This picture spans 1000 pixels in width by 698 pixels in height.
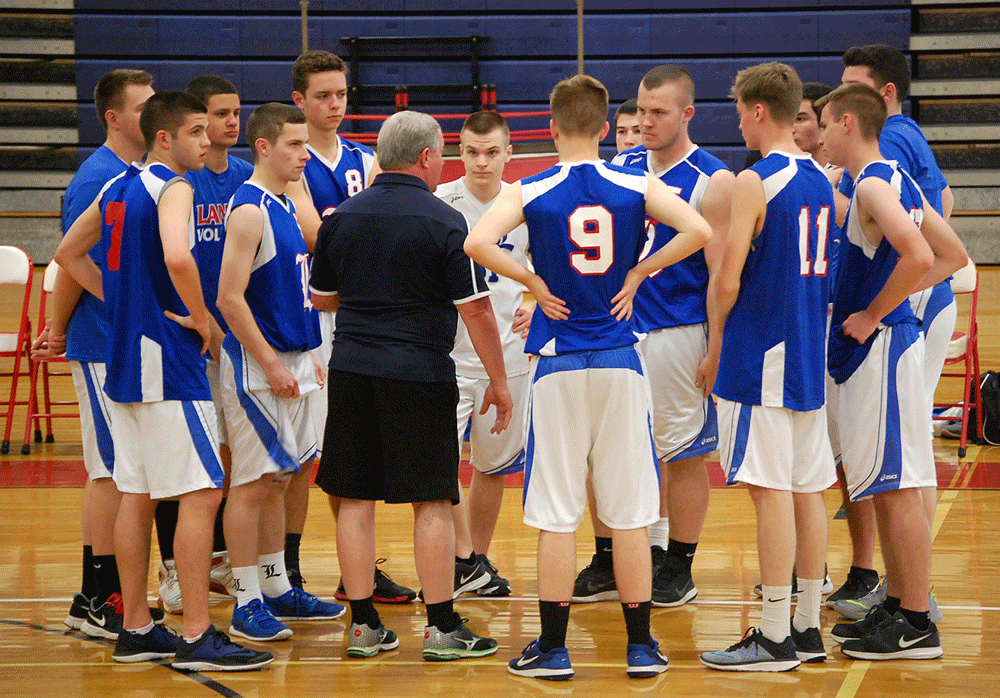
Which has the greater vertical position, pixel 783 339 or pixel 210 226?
pixel 210 226

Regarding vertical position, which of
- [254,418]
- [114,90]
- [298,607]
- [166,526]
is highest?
[114,90]

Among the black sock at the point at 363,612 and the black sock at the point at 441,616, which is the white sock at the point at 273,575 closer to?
the black sock at the point at 363,612

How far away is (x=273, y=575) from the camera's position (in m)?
4.38

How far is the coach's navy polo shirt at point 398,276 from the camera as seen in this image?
3.69 m

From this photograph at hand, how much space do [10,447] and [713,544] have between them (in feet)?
15.9

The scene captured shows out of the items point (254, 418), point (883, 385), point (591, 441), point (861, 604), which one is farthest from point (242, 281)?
point (861, 604)

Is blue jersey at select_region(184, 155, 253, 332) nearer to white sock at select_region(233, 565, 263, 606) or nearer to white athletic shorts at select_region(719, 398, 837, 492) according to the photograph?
white sock at select_region(233, 565, 263, 606)

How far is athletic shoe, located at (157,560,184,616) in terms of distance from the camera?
4.46 metres

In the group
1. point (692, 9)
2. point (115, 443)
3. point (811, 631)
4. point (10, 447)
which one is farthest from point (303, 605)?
point (692, 9)

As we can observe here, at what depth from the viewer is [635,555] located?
3621mm

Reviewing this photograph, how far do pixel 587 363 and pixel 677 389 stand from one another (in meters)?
0.95

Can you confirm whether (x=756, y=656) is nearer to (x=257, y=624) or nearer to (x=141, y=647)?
(x=257, y=624)

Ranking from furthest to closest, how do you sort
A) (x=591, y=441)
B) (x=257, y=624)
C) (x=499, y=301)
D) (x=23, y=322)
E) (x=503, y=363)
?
(x=23, y=322)
(x=499, y=301)
(x=257, y=624)
(x=503, y=363)
(x=591, y=441)

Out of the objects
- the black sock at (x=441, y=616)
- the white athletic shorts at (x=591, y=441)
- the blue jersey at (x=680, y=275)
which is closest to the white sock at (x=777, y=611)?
the white athletic shorts at (x=591, y=441)
